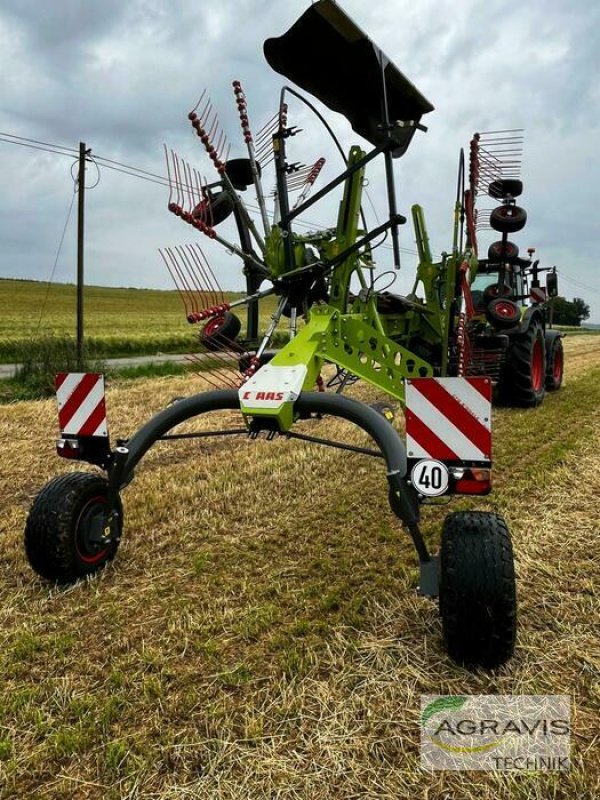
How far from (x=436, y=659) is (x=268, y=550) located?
4.50 feet

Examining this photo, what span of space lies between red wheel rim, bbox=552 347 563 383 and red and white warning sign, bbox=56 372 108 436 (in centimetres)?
817

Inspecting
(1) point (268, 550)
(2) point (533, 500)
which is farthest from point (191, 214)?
(2) point (533, 500)

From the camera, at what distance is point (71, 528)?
309cm

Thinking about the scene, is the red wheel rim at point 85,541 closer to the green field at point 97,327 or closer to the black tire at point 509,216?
the green field at point 97,327

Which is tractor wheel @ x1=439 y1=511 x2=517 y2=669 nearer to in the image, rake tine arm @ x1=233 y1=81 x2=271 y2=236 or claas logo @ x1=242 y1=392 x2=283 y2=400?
claas logo @ x1=242 y1=392 x2=283 y2=400

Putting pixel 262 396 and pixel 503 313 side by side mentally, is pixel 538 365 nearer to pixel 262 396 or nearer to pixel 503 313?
pixel 503 313

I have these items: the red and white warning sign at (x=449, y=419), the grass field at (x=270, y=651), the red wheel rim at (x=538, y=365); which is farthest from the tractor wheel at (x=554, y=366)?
the red and white warning sign at (x=449, y=419)

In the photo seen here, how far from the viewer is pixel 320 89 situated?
422cm

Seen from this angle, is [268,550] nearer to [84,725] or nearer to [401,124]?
[84,725]

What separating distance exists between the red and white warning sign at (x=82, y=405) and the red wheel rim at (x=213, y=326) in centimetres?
85

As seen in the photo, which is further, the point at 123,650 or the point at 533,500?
the point at 533,500

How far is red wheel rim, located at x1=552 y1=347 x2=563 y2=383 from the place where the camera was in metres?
9.63

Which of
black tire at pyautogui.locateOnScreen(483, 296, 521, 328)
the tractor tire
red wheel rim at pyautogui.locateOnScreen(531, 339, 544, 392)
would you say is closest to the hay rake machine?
black tire at pyautogui.locateOnScreen(483, 296, 521, 328)

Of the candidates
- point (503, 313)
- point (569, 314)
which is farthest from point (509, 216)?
point (569, 314)
